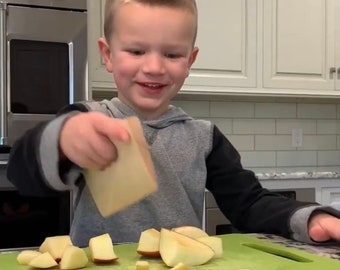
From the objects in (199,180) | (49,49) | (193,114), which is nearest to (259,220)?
(199,180)

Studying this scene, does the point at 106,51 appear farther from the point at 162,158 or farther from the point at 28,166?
the point at 28,166

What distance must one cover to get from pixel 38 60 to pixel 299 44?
1.35 meters

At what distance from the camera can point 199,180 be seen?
1.10m

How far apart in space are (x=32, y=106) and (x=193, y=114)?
1.10m

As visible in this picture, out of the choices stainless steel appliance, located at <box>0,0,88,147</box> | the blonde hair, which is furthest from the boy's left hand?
stainless steel appliance, located at <box>0,0,88,147</box>

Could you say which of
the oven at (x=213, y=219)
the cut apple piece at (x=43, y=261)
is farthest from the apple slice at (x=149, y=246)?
the oven at (x=213, y=219)

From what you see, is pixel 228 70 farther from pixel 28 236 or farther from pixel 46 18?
pixel 28 236

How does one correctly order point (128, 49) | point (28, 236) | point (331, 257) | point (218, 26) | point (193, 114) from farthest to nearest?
1. point (193, 114)
2. point (218, 26)
3. point (28, 236)
4. point (128, 49)
5. point (331, 257)

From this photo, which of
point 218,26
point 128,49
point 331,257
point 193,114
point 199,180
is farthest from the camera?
point 193,114

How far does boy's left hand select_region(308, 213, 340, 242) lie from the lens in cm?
90

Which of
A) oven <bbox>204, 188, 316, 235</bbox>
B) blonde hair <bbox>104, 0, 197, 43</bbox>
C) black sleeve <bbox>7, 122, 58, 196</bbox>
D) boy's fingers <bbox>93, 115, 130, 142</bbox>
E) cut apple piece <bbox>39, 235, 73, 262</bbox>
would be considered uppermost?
blonde hair <bbox>104, 0, 197, 43</bbox>

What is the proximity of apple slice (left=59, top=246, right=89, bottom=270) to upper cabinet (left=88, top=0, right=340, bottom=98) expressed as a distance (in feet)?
5.44

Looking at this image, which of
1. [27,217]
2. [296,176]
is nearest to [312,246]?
[27,217]

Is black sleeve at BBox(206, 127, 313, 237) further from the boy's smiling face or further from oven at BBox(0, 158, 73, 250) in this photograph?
oven at BBox(0, 158, 73, 250)
